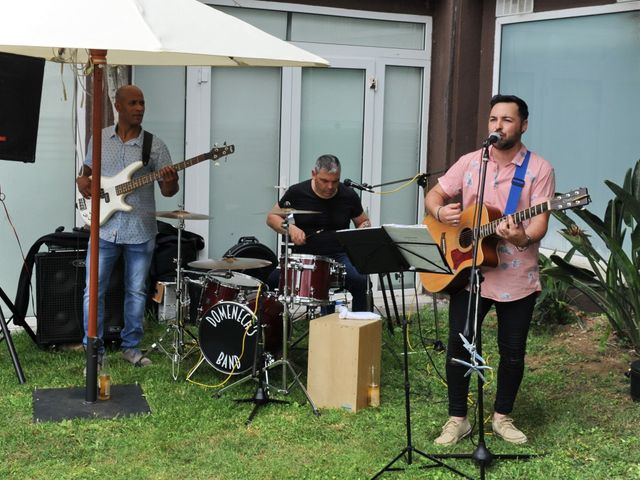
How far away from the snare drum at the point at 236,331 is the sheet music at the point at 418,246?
59.2 inches

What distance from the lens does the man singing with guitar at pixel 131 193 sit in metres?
5.98

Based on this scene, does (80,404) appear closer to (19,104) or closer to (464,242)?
(19,104)

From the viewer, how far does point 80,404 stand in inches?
209

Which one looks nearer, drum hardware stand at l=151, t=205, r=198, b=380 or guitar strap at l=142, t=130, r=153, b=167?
drum hardware stand at l=151, t=205, r=198, b=380

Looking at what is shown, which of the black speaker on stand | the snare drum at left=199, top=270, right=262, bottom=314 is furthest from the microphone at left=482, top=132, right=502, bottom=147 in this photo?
the black speaker on stand

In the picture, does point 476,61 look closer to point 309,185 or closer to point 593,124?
point 593,124

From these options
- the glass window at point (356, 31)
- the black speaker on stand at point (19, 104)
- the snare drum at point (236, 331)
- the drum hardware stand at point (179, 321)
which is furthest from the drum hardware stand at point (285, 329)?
the glass window at point (356, 31)

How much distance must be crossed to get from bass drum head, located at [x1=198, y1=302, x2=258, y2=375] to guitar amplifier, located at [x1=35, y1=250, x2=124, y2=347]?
1158 millimetres

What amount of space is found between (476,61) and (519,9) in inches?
23.1

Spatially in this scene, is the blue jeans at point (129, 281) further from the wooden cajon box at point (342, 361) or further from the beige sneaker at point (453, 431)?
the beige sneaker at point (453, 431)

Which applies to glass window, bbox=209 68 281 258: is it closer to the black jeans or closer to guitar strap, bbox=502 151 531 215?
the black jeans

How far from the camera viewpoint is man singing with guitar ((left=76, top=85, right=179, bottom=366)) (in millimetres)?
5984

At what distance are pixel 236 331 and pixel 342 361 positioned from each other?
0.71 m

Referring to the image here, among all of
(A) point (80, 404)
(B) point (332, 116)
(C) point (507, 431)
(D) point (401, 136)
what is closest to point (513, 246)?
(C) point (507, 431)
